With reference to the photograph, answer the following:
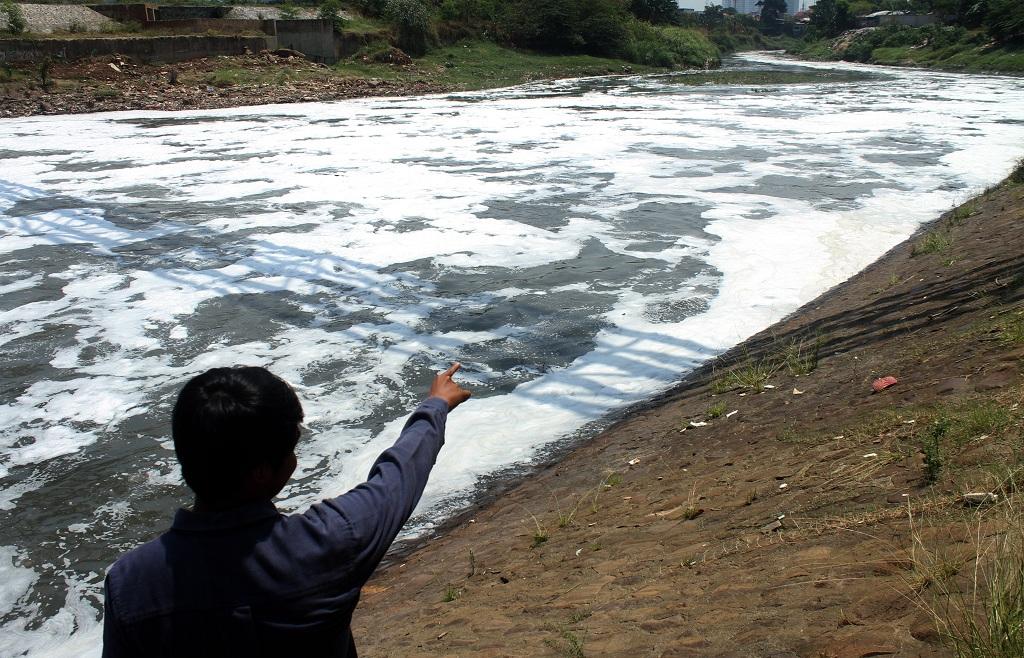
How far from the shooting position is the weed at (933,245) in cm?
898

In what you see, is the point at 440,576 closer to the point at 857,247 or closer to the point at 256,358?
the point at 256,358

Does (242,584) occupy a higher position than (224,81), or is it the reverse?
(224,81)

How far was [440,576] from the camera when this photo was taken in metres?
4.16

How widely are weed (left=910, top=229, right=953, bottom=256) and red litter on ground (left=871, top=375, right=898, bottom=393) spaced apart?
14.3ft

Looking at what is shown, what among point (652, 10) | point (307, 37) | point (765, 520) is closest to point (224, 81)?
point (307, 37)

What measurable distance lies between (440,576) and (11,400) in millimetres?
4035

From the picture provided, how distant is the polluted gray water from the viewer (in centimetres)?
561

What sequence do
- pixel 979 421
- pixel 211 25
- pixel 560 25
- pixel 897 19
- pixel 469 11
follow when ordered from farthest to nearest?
pixel 897 19 → pixel 560 25 → pixel 469 11 → pixel 211 25 → pixel 979 421

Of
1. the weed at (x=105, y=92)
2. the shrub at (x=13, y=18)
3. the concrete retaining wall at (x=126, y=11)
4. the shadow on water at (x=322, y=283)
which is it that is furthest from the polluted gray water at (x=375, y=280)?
the concrete retaining wall at (x=126, y=11)

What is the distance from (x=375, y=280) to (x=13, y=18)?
30298mm

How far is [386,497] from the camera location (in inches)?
79.1

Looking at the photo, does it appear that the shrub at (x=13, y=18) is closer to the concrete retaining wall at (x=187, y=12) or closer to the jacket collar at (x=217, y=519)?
the concrete retaining wall at (x=187, y=12)

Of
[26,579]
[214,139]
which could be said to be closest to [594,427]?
[26,579]

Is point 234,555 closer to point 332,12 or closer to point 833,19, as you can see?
point 332,12
